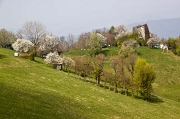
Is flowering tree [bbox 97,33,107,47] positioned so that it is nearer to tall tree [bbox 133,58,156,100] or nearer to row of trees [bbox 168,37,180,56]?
row of trees [bbox 168,37,180,56]

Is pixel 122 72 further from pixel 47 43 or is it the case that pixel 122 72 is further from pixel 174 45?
pixel 174 45

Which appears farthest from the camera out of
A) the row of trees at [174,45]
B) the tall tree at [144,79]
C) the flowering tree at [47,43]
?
the row of trees at [174,45]

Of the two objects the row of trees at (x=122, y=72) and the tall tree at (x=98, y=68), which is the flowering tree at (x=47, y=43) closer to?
the row of trees at (x=122, y=72)

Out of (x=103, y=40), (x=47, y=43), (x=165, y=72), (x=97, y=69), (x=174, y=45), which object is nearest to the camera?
(x=97, y=69)

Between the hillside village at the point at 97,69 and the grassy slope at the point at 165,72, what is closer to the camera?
the hillside village at the point at 97,69

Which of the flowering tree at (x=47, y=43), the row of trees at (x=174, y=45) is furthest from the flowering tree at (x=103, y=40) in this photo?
the flowering tree at (x=47, y=43)

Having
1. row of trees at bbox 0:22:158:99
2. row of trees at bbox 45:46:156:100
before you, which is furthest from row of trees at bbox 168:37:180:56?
row of trees at bbox 45:46:156:100

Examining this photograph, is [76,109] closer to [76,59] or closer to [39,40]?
[76,59]

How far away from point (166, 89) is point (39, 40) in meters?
62.9

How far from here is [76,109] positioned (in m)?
26.7

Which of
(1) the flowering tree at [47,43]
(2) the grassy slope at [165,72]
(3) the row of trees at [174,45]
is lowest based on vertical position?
(2) the grassy slope at [165,72]

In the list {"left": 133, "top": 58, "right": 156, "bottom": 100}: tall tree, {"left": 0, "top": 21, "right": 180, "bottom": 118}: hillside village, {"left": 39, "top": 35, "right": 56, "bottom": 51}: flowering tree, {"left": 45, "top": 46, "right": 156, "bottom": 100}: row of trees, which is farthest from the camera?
{"left": 39, "top": 35, "right": 56, "bottom": 51}: flowering tree

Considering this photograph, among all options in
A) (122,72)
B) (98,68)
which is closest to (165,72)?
(122,72)

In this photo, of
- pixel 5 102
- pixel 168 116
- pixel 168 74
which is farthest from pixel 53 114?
pixel 168 74
